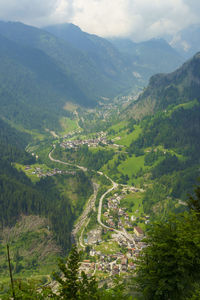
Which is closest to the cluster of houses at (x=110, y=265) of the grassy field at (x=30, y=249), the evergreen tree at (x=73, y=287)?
the grassy field at (x=30, y=249)

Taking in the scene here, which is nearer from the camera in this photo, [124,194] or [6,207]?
[6,207]

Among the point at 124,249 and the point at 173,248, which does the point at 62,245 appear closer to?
the point at 124,249

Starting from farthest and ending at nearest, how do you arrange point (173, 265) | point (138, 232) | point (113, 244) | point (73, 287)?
1. point (138, 232)
2. point (113, 244)
3. point (173, 265)
4. point (73, 287)

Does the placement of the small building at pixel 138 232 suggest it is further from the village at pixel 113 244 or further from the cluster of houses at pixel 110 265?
the cluster of houses at pixel 110 265

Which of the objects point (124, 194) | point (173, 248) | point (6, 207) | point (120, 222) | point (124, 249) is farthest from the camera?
point (124, 194)

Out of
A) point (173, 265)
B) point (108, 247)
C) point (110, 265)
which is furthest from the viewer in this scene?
point (108, 247)

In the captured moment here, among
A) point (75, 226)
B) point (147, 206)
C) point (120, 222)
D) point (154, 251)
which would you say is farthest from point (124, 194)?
point (154, 251)

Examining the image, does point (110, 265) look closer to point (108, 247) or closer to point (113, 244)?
point (108, 247)

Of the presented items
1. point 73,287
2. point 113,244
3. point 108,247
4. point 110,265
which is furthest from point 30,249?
point 73,287

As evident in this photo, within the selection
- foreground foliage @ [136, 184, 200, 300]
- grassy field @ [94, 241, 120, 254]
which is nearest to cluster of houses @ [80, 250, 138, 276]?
grassy field @ [94, 241, 120, 254]

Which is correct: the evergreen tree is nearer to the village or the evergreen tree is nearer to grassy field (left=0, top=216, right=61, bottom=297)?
the village

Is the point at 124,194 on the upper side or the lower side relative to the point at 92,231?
upper
